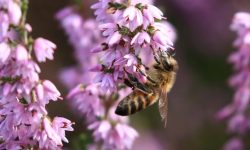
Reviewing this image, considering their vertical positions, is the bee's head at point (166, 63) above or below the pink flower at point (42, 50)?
below

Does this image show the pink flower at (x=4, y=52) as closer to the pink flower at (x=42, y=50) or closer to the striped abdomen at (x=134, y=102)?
the pink flower at (x=42, y=50)

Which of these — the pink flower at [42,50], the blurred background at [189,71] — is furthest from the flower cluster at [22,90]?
the blurred background at [189,71]

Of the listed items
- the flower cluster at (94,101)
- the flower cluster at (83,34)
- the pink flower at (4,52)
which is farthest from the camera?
the flower cluster at (83,34)

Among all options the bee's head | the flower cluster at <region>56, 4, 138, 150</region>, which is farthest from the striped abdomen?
the flower cluster at <region>56, 4, 138, 150</region>

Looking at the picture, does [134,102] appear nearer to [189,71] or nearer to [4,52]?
[4,52]

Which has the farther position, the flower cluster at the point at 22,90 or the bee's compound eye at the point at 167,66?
the bee's compound eye at the point at 167,66

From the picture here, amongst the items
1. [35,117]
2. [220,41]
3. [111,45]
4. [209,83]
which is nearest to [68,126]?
[35,117]

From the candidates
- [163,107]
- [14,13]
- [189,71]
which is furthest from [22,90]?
[189,71]

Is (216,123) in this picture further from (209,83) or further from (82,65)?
(82,65)
